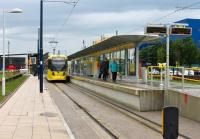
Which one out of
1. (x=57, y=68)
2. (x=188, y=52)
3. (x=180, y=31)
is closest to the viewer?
(x=180, y=31)

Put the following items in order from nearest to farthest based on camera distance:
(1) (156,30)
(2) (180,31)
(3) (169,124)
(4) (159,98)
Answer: (3) (169,124)
(4) (159,98)
(1) (156,30)
(2) (180,31)

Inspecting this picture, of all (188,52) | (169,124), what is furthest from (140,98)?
(188,52)

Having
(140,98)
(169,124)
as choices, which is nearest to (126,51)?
(140,98)

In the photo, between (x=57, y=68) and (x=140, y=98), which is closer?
(x=140, y=98)

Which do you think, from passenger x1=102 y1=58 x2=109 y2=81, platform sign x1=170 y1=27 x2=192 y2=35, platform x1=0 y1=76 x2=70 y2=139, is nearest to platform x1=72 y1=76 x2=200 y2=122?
platform sign x1=170 y1=27 x2=192 y2=35

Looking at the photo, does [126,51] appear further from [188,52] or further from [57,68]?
[188,52]

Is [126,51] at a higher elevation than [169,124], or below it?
higher

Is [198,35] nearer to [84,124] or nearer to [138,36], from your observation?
[138,36]

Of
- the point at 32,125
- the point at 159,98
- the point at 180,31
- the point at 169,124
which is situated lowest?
the point at 32,125

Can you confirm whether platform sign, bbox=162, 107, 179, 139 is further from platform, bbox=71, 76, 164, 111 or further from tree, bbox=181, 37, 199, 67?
tree, bbox=181, 37, 199, 67

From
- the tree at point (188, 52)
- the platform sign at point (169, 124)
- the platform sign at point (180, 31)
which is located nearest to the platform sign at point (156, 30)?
the platform sign at point (180, 31)

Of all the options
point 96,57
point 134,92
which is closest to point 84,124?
point 134,92

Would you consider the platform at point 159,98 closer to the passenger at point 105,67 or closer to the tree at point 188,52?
the passenger at point 105,67

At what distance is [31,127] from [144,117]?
5.78 m
